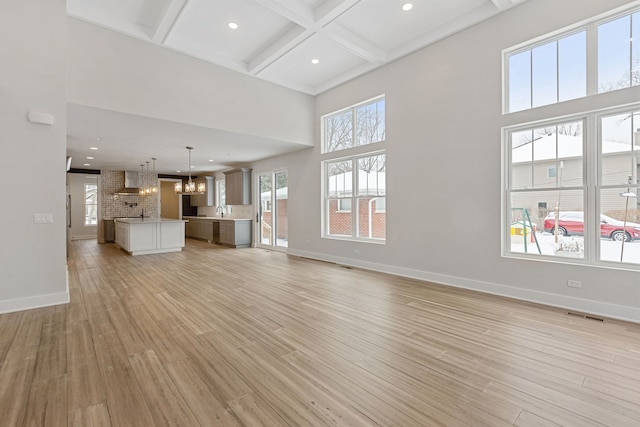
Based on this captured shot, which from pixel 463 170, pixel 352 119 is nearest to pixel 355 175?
pixel 352 119

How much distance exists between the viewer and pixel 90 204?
11.9 m

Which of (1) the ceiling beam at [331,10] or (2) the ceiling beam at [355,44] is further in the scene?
(2) the ceiling beam at [355,44]

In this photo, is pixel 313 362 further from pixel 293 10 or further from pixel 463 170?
pixel 293 10

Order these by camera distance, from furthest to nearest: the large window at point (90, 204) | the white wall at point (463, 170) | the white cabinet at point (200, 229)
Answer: the large window at point (90, 204)
the white cabinet at point (200, 229)
the white wall at point (463, 170)

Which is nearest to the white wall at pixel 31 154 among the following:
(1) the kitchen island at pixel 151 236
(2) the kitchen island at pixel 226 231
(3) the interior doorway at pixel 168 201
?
(1) the kitchen island at pixel 151 236

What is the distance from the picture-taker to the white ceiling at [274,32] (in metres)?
4.03

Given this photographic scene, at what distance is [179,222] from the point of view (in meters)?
8.34

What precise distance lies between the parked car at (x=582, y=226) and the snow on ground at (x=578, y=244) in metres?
0.06

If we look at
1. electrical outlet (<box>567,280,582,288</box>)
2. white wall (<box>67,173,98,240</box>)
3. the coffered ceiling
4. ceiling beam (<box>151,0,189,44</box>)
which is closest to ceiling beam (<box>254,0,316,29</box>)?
the coffered ceiling

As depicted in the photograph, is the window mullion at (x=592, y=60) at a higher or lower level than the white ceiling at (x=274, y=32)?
lower

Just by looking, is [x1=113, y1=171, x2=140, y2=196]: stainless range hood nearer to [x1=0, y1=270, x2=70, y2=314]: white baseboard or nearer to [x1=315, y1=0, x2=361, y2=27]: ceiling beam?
[x1=0, y1=270, x2=70, y2=314]: white baseboard

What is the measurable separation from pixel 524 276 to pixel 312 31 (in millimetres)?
4611

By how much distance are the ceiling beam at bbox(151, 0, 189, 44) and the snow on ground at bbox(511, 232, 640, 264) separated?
5509 millimetres

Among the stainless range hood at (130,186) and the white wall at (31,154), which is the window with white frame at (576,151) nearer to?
Result: the white wall at (31,154)
